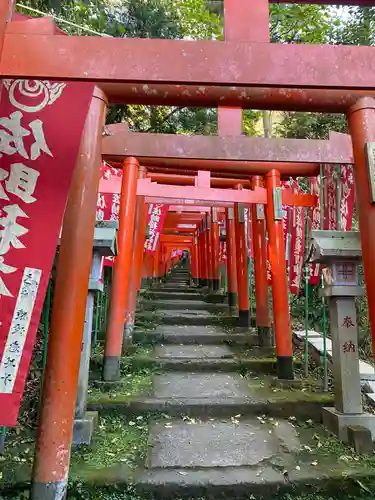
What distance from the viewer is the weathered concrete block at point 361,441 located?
394 cm

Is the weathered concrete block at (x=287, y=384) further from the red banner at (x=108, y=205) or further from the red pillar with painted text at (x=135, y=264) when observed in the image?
the red banner at (x=108, y=205)

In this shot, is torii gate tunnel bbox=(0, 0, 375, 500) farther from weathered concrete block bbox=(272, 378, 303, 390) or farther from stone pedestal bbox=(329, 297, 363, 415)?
weathered concrete block bbox=(272, 378, 303, 390)

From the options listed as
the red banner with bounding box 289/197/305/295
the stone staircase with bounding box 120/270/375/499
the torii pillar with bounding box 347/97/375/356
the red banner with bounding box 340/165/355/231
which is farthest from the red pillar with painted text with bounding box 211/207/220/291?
the torii pillar with bounding box 347/97/375/356

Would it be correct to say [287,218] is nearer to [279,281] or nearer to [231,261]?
[279,281]

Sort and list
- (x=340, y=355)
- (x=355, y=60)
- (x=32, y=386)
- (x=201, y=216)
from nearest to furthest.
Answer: (x=355, y=60)
(x=340, y=355)
(x=32, y=386)
(x=201, y=216)

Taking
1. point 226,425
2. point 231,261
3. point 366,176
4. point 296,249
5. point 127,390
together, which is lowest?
point 226,425

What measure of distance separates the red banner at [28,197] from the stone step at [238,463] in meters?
1.81

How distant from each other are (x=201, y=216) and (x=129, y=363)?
8.96 m

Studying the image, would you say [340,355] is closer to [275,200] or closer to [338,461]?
[338,461]

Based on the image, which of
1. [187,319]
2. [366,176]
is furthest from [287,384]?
[366,176]

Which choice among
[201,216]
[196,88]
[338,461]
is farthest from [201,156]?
[201,216]

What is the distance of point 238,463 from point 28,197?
3.10 meters

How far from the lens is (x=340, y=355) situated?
14.2ft

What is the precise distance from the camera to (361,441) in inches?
156
